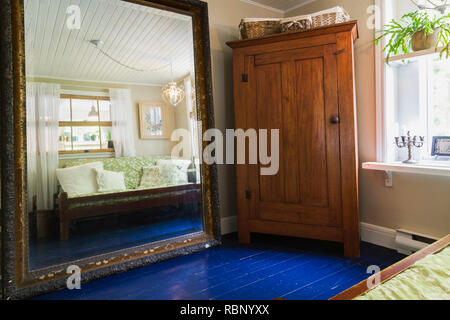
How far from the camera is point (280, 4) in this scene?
122 inches

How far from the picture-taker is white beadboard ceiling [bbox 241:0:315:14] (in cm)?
303

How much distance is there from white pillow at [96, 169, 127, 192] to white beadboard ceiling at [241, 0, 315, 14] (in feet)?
7.13

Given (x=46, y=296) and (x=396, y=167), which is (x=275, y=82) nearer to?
(x=396, y=167)

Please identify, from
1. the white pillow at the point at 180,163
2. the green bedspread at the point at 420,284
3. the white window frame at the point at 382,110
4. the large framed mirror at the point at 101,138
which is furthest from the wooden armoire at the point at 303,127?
the green bedspread at the point at 420,284

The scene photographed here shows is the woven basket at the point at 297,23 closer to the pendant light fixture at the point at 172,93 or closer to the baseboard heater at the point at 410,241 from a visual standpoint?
the pendant light fixture at the point at 172,93

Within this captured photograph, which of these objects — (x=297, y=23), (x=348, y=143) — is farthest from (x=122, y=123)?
(x=348, y=143)

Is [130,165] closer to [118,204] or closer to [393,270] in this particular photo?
[118,204]

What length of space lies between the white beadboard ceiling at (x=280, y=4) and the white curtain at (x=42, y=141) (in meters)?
2.14

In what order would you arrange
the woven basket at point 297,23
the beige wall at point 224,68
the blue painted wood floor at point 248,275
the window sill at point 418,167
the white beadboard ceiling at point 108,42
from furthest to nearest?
the beige wall at point 224,68, the woven basket at point 297,23, the window sill at point 418,167, the white beadboard ceiling at point 108,42, the blue painted wood floor at point 248,275

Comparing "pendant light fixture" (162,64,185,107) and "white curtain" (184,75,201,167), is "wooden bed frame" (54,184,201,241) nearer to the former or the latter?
"white curtain" (184,75,201,167)

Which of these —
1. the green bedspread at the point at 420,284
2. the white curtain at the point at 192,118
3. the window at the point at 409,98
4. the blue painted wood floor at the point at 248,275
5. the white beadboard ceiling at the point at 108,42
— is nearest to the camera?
the green bedspread at the point at 420,284

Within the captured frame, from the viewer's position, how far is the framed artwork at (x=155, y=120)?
2.30 metres

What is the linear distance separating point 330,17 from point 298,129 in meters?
0.90
